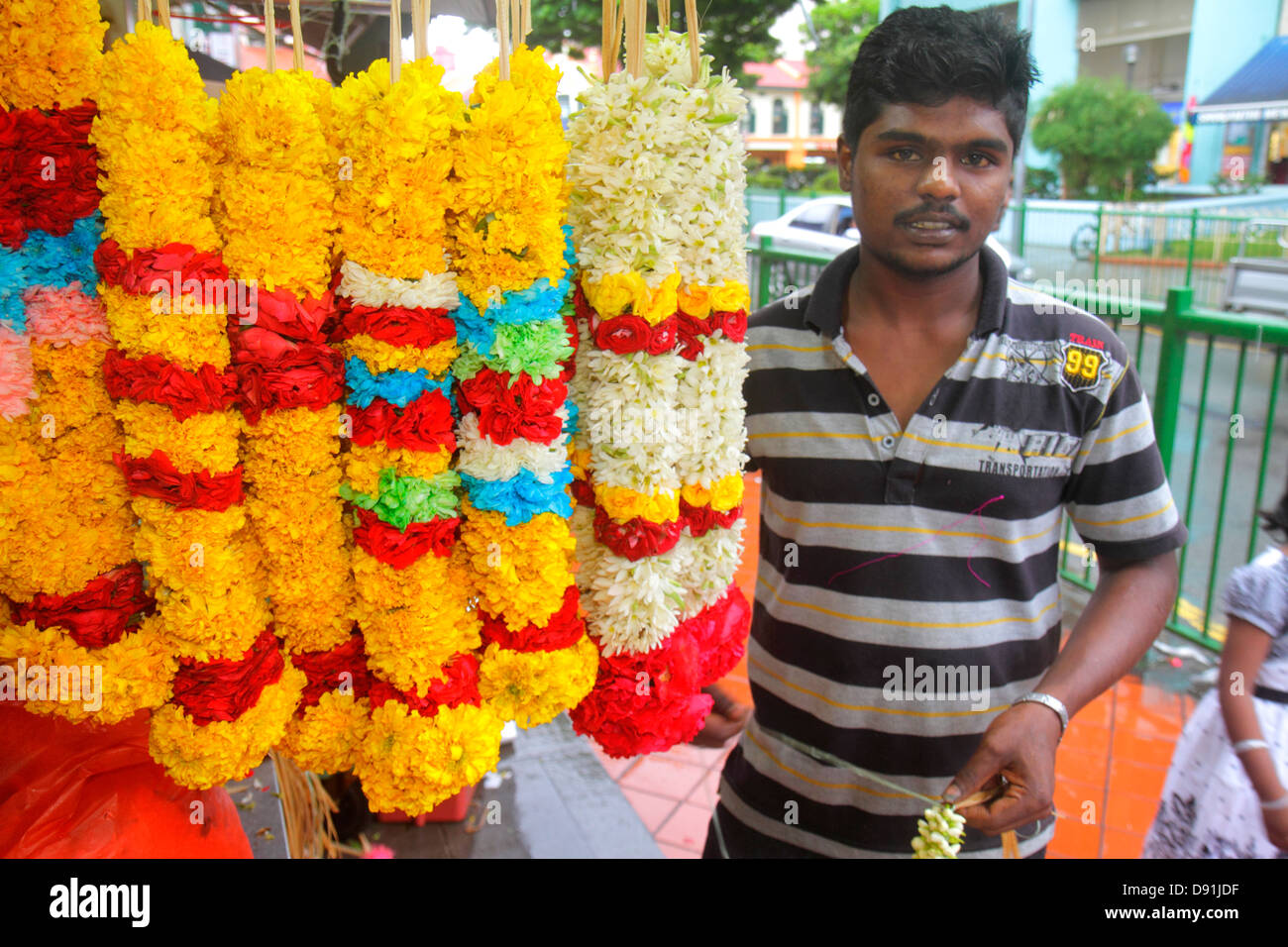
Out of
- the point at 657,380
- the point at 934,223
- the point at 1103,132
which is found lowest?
the point at 657,380

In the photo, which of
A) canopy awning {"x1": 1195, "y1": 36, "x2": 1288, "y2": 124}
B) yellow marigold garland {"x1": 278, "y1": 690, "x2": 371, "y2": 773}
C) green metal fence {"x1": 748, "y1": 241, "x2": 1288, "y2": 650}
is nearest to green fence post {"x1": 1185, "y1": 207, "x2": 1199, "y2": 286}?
green metal fence {"x1": 748, "y1": 241, "x2": 1288, "y2": 650}

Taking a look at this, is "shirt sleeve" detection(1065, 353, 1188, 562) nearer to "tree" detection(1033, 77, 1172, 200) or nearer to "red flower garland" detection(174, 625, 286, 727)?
"red flower garland" detection(174, 625, 286, 727)

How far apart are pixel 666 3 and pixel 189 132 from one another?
0.62 m

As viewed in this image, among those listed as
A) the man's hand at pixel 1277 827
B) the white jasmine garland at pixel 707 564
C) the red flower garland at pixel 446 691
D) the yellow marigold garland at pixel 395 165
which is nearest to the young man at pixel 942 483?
the white jasmine garland at pixel 707 564

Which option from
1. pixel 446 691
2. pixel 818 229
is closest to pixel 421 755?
pixel 446 691

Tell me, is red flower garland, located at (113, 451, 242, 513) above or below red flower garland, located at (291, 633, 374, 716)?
above

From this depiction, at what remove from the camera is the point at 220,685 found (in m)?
1.15

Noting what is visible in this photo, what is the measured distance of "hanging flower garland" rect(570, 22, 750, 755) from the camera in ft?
3.81

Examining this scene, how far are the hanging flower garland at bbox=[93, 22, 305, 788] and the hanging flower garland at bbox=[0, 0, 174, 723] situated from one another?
1.8 inches

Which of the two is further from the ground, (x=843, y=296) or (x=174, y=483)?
(x=843, y=296)

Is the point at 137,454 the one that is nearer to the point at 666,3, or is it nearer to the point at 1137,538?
the point at 666,3

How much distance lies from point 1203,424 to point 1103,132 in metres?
13.6

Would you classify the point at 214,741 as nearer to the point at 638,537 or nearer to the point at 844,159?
the point at 638,537

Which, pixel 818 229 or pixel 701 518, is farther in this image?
pixel 818 229
